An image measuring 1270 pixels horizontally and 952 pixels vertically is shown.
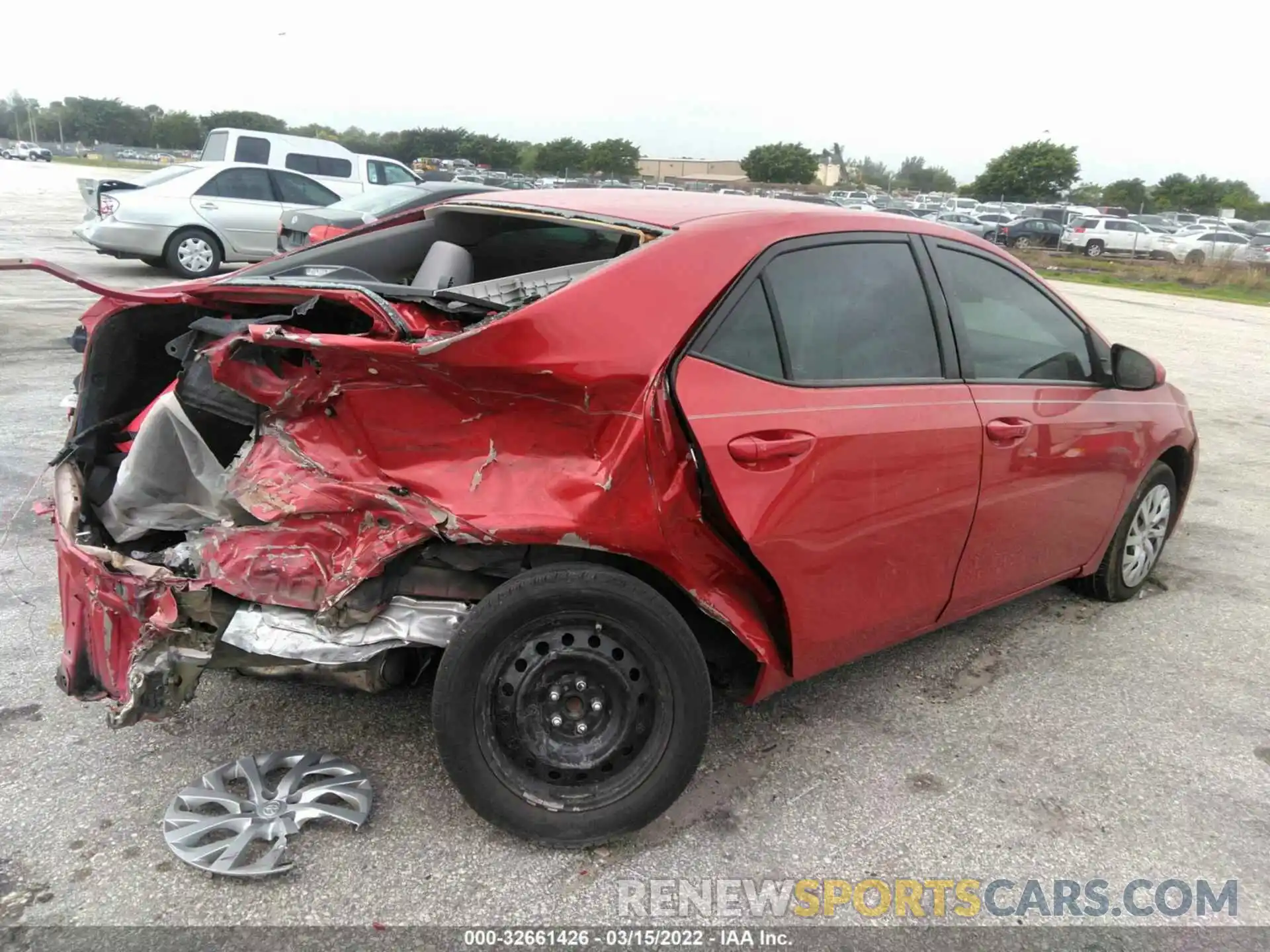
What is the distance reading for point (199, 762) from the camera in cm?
287

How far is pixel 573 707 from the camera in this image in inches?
102

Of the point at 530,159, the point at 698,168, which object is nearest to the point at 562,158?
the point at 530,159

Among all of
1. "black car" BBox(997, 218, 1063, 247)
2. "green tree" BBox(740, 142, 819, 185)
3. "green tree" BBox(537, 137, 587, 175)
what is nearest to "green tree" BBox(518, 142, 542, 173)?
"green tree" BBox(537, 137, 587, 175)

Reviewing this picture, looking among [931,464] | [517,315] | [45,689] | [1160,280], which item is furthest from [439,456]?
[1160,280]

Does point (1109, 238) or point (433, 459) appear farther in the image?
point (1109, 238)

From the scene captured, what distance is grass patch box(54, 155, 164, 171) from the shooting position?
59.6m

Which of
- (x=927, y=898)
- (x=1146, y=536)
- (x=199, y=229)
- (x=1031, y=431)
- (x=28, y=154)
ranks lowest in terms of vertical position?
(x=927, y=898)

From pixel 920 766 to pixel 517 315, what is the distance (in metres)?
1.94

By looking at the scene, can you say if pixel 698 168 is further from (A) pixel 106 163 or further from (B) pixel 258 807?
(B) pixel 258 807

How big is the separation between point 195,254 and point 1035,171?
62.0 meters

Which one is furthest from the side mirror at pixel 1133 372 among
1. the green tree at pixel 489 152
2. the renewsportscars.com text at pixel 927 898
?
the green tree at pixel 489 152

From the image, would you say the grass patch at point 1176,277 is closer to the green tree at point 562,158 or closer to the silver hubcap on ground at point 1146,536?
the silver hubcap on ground at point 1146,536

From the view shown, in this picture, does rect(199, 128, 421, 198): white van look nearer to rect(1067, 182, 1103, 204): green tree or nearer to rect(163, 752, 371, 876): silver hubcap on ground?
rect(163, 752, 371, 876): silver hubcap on ground

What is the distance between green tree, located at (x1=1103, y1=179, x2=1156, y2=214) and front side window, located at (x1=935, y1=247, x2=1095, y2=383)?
72.9 meters
